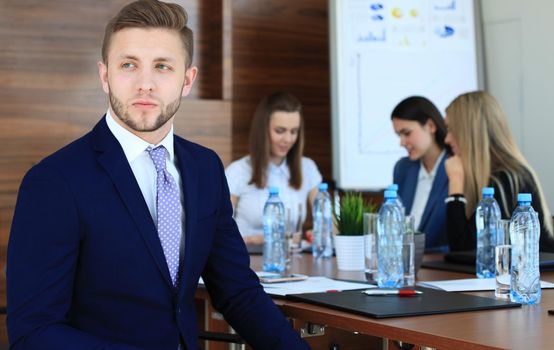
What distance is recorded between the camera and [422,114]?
4.72m

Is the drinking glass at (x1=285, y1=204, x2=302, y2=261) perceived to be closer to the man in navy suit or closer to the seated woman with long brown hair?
the seated woman with long brown hair

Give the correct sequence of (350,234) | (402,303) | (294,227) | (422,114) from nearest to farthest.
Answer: (402,303) < (350,234) < (294,227) < (422,114)

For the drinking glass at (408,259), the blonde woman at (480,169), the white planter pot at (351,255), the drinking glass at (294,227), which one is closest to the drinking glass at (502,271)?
the drinking glass at (408,259)

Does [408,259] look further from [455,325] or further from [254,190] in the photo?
[254,190]

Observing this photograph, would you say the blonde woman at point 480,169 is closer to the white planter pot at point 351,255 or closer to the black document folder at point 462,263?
the black document folder at point 462,263

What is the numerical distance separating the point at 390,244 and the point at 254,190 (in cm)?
212

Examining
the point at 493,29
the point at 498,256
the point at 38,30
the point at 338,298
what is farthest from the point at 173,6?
the point at 493,29

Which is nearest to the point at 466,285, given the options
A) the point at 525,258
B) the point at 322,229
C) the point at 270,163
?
the point at 525,258

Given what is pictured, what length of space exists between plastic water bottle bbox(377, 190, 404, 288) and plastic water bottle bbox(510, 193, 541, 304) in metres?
0.46

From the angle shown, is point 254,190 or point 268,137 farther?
point 268,137

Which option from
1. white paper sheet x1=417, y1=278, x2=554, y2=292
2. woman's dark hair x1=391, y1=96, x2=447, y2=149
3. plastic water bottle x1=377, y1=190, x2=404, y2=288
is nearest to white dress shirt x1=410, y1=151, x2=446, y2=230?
woman's dark hair x1=391, y1=96, x2=447, y2=149

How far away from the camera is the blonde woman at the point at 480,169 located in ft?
11.7

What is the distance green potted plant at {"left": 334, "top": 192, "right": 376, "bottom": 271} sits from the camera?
329 centimetres

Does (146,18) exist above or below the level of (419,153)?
above
